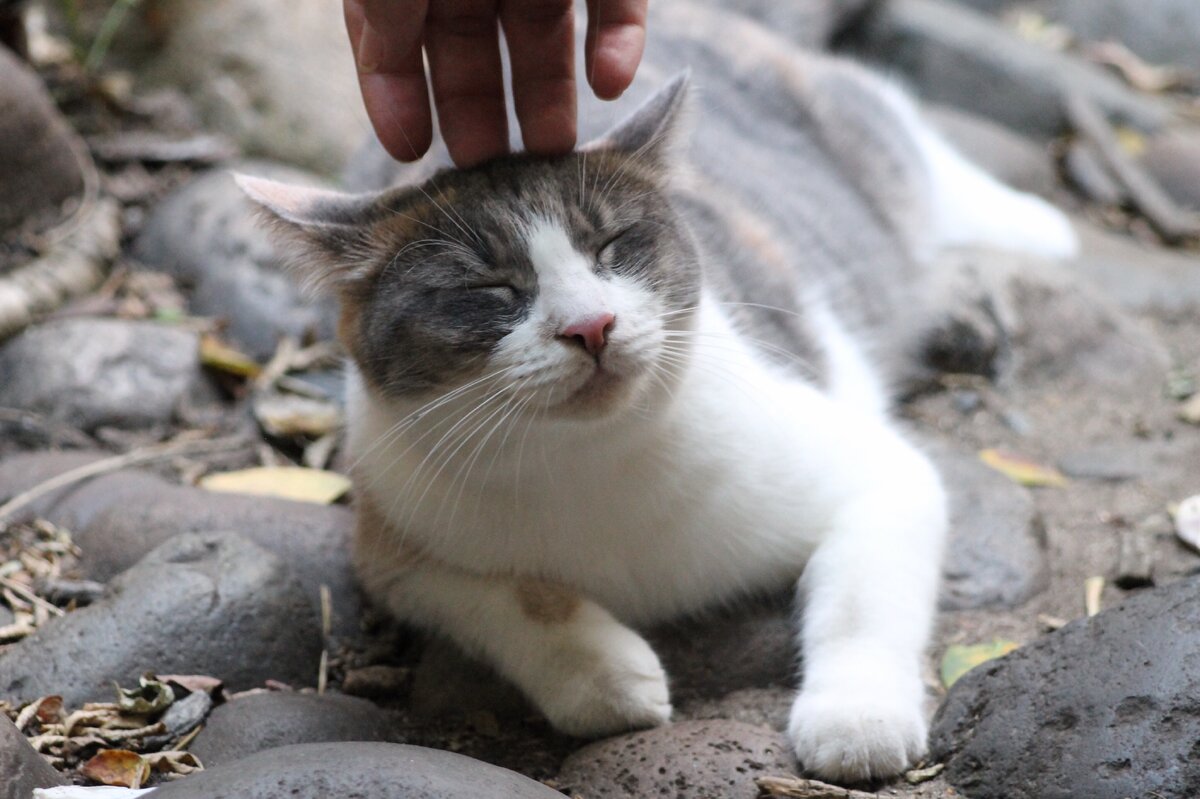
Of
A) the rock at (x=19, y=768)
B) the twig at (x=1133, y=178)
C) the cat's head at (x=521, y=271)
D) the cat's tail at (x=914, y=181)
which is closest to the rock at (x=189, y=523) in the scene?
the cat's head at (x=521, y=271)

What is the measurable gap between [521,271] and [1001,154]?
4.09 m

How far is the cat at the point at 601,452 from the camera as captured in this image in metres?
2.21

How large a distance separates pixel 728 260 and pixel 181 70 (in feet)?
9.82

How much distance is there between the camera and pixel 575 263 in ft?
7.39

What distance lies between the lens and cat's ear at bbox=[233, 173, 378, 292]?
2.38 m

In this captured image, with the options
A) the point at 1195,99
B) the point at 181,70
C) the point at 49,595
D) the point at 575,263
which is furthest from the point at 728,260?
the point at 1195,99

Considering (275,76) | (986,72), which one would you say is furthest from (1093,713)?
(986,72)

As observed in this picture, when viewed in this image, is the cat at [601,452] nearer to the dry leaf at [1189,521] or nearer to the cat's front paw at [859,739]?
the cat's front paw at [859,739]

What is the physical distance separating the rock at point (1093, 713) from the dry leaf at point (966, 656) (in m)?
0.34

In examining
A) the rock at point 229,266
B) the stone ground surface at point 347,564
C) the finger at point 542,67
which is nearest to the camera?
the stone ground surface at point 347,564

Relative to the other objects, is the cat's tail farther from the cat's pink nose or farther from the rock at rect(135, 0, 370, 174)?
the cat's pink nose

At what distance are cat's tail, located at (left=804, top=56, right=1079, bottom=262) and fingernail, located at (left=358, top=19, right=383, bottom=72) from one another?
2.63 metres

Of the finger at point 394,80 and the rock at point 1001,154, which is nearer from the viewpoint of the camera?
the finger at point 394,80

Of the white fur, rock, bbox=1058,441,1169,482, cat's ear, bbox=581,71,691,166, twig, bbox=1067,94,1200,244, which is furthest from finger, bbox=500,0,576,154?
twig, bbox=1067,94,1200,244
